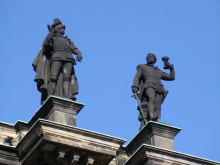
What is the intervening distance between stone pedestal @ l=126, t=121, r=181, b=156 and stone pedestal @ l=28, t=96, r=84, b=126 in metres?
2.29

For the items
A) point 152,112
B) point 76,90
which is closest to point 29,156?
point 76,90

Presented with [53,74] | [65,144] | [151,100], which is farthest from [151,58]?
[65,144]

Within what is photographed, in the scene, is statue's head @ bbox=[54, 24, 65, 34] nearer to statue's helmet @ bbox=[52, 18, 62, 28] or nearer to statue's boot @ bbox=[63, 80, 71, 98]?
statue's helmet @ bbox=[52, 18, 62, 28]

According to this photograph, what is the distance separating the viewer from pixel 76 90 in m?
27.1

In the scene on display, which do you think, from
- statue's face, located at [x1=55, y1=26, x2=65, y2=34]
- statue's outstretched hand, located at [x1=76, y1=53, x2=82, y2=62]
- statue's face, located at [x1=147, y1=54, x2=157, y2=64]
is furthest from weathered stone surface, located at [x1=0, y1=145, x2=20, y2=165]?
statue's face, located at [x1=147, y1=54, x2=157, y2=64]

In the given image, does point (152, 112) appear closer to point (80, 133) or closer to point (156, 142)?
point (156, 142)

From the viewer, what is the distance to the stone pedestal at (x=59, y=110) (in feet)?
84.9

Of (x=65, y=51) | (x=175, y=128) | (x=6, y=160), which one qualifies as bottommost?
(x=6, y=160)

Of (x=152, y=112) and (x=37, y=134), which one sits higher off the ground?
(x=152, y=112)

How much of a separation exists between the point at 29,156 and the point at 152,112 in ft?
15.2

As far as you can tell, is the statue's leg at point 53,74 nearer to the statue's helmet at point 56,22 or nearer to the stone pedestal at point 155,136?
the statue's helmet at point 56,22

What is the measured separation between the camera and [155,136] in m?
27.1

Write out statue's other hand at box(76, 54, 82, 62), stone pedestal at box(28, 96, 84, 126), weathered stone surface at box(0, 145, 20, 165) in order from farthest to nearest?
statue's other hand at box(76, 54, 82, 62)
stone pedestal at box(28, 96, 84, 126)
weathered stone surface at box(0, 145, 20, 165)

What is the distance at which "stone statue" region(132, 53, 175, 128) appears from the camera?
2825 centimetres
